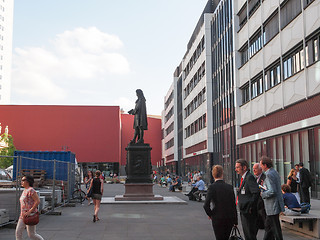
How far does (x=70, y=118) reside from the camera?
75750 mm

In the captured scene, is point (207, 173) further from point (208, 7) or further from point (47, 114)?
point (47, 114)

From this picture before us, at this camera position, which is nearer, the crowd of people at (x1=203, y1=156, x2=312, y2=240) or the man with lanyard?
the crowd of people at (x1=203, y1=156, x2=312, y2=240)

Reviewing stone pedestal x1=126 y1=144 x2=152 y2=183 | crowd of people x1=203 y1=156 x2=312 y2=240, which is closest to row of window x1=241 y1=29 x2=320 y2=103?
stone pedestal x1=126 y1=144 x2=152 y2=183

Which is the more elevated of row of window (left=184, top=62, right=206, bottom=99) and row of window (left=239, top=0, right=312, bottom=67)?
row of window (left=184, top=62, right=206, bottom=99)

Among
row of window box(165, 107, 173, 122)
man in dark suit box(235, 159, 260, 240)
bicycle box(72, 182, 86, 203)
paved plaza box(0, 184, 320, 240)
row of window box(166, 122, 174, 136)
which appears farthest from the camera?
row of window box(165, 107, 173, 122)

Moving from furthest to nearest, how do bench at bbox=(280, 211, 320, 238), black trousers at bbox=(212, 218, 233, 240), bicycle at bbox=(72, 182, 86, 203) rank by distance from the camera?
bicycle at bbox=(72, 182, 86, 203) → bench at bbox=(280, 211, 320, 238) → black trousers at bbox=(212, 218, 233, 240)

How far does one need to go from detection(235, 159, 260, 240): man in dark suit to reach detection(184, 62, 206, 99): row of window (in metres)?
41.9

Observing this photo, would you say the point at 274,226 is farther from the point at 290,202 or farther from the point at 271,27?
the point at 271,27

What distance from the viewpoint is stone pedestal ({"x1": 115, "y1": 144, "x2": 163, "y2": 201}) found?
21.2m

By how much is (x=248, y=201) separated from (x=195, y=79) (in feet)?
159

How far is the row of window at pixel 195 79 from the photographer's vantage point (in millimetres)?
49719

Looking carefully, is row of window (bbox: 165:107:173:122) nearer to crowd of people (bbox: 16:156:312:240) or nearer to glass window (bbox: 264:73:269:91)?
glass window (bbox: 264:73:269:91)

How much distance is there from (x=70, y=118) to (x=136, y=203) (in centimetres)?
5806

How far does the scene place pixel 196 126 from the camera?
55312 mm
